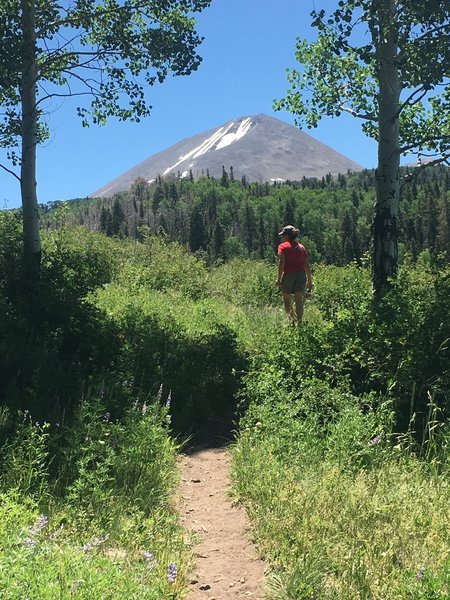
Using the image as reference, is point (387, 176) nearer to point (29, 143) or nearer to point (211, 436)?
point (211, 436)

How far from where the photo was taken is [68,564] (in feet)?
8.71

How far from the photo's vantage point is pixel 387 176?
8.40m

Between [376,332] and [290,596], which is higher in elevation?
[376,332]

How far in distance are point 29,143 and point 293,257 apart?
5.31 meters

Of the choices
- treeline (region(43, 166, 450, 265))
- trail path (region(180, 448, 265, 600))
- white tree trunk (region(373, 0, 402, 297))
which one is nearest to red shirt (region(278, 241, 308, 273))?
white tree trunk (region(373, 0, 402, 297))

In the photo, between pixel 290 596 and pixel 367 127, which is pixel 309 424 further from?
pixel 367 127

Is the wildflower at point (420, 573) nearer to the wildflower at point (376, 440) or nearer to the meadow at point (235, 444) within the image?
the meadow at point (235, 444)

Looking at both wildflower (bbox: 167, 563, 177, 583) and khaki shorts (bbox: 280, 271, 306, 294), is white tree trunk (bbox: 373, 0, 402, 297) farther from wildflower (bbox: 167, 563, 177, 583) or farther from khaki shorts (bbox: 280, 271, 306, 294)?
wildflower (bbox: 167, 563, 177, 583)

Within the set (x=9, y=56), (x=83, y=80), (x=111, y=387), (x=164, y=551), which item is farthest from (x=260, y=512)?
(x=83, y=80)

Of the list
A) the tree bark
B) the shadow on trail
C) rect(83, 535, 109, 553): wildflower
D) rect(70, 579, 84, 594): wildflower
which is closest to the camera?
rect(70, 579, 84, 594): wildflower

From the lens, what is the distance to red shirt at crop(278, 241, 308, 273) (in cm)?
1034

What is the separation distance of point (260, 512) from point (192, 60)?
8.58 meters

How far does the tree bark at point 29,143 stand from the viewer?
29.3 feet

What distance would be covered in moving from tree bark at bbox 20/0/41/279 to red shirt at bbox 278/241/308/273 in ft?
15.2
